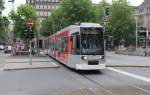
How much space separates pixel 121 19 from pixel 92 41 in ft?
295

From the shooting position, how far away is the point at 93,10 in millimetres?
71000

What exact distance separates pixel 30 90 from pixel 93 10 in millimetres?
53308

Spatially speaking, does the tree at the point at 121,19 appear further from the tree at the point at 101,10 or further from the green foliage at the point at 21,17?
the green foliage at the point at 21,17

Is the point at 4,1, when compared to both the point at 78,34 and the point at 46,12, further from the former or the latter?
the point at 46,12

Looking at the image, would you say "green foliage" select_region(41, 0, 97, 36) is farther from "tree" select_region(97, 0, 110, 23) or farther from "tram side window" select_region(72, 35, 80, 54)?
"tram side window" select_region(72, 35, 80, 54)

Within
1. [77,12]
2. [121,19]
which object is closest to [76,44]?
[77,12]

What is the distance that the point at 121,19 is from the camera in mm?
116562

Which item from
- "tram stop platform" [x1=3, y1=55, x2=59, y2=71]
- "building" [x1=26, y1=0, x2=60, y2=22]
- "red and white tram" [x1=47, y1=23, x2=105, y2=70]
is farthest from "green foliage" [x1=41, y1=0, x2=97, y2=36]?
"building" [x1=26, y1=0, x2=60, y2=22]

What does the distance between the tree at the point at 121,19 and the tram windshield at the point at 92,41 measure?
87.9m

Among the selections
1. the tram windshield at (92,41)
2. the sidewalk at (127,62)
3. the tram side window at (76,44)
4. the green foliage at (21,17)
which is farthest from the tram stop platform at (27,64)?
the green foliage at (21,17)

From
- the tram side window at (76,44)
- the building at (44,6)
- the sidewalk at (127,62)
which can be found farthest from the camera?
the building at (44,6)

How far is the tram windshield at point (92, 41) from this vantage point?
90.3 ft

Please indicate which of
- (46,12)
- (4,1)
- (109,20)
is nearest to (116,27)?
(109,20)

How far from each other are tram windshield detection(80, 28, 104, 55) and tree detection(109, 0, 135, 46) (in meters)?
87.9
